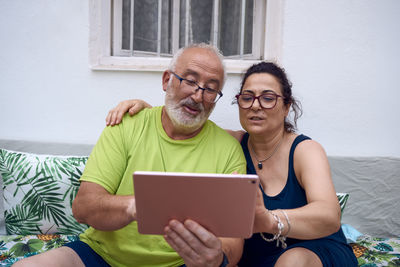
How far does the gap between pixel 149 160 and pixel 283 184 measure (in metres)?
0.77

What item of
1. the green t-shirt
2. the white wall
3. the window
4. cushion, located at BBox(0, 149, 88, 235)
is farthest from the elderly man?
the window

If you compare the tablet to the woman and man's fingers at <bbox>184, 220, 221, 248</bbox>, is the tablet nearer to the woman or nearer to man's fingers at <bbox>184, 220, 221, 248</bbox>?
man's fingers at <bbox>184, 220, 221, 248</bbox>

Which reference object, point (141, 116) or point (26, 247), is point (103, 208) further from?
point (26, 247)

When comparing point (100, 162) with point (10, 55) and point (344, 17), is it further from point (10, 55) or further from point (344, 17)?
point (344, 17)

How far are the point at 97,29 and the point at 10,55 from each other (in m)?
0.85

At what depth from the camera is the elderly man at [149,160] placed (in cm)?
138

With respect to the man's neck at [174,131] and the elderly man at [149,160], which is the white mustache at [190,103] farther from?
the man's neck at [174,131]

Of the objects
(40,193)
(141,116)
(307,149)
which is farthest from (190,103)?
(40,193)

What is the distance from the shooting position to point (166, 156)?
A: 1.61 meters

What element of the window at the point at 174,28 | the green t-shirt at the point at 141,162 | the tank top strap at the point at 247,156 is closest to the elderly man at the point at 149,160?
the green t-shirt at the point at 141,162

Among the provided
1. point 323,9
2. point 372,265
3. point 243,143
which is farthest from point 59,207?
point 323,9

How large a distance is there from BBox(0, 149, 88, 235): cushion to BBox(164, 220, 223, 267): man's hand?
132cm

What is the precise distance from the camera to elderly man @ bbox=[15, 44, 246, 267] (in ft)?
4.52

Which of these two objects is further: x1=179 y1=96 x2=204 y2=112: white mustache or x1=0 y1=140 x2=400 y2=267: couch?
x1=0 y1=140 x2=400 y2=267: couch
